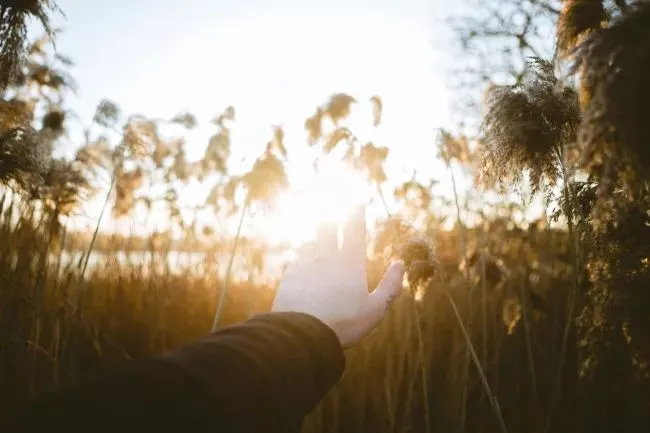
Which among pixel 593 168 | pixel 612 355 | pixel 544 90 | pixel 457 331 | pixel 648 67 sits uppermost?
pixel 544 90

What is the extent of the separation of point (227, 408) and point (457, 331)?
11.2ft

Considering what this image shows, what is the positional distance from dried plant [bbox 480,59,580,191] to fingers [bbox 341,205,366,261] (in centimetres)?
77

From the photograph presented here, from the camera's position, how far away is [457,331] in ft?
12.6

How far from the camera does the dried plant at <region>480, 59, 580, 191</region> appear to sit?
1.82 metres

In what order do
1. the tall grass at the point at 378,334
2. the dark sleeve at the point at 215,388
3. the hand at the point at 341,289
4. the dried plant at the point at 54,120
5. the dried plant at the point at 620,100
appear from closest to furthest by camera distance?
the dark sleeve at the point at 215,388 → the dried plant at the point at 620,100 → the hand at the point at 341,289 → the tall grass at the point at 378,334 → the dried plant at the point at 54,120

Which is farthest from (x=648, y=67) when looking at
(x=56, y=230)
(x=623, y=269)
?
(x=56, y=230)

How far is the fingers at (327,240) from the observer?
137 cm

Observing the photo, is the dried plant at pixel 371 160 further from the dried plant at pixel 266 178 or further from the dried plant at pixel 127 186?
the dried plant at pixel 127 186

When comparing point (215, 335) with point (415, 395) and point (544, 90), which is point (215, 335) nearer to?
point (544, 90)

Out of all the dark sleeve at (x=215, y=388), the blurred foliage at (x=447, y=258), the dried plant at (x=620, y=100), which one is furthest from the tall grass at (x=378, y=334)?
the dark sleeve at (x=215, y=388)

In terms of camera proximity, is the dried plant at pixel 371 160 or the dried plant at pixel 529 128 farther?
the dried plant at pixel 371 160

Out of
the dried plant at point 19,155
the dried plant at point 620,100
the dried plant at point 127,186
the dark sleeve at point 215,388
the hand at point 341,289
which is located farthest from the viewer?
the dried plant at point 127,186

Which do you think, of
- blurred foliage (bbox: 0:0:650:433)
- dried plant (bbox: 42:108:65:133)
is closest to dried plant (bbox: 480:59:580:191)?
blurred foliage (bbox: 0:0:650:433)

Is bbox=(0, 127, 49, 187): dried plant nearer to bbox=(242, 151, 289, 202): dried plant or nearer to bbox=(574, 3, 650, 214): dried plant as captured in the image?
bbox=(242, 151, 289, 202): dried plant
